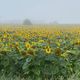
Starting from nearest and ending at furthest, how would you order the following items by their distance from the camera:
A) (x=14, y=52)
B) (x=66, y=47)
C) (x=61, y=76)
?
(x=61, y=76) → (x=14, y=52) → (x=66, y=47)

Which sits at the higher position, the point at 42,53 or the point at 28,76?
the point at 42,53

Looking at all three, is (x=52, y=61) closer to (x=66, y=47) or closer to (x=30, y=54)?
(x=30, y=54)

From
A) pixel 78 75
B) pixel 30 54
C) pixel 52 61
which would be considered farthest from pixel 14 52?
pixel 78 75

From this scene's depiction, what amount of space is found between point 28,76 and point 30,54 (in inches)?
15.6

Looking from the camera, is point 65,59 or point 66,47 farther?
point 66,47

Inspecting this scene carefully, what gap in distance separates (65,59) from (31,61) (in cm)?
63

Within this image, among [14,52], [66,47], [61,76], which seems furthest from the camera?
[66,47]

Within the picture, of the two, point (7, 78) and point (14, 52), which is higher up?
point (14, 52)

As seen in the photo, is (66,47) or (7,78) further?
(66,47)

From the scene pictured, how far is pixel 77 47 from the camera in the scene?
21.9 ft

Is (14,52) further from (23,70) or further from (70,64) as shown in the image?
(70,64)

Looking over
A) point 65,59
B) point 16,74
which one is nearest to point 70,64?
point 65,59

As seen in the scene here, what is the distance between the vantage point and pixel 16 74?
6020 millimetres

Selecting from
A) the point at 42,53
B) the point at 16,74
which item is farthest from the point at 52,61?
the point at 16,74
